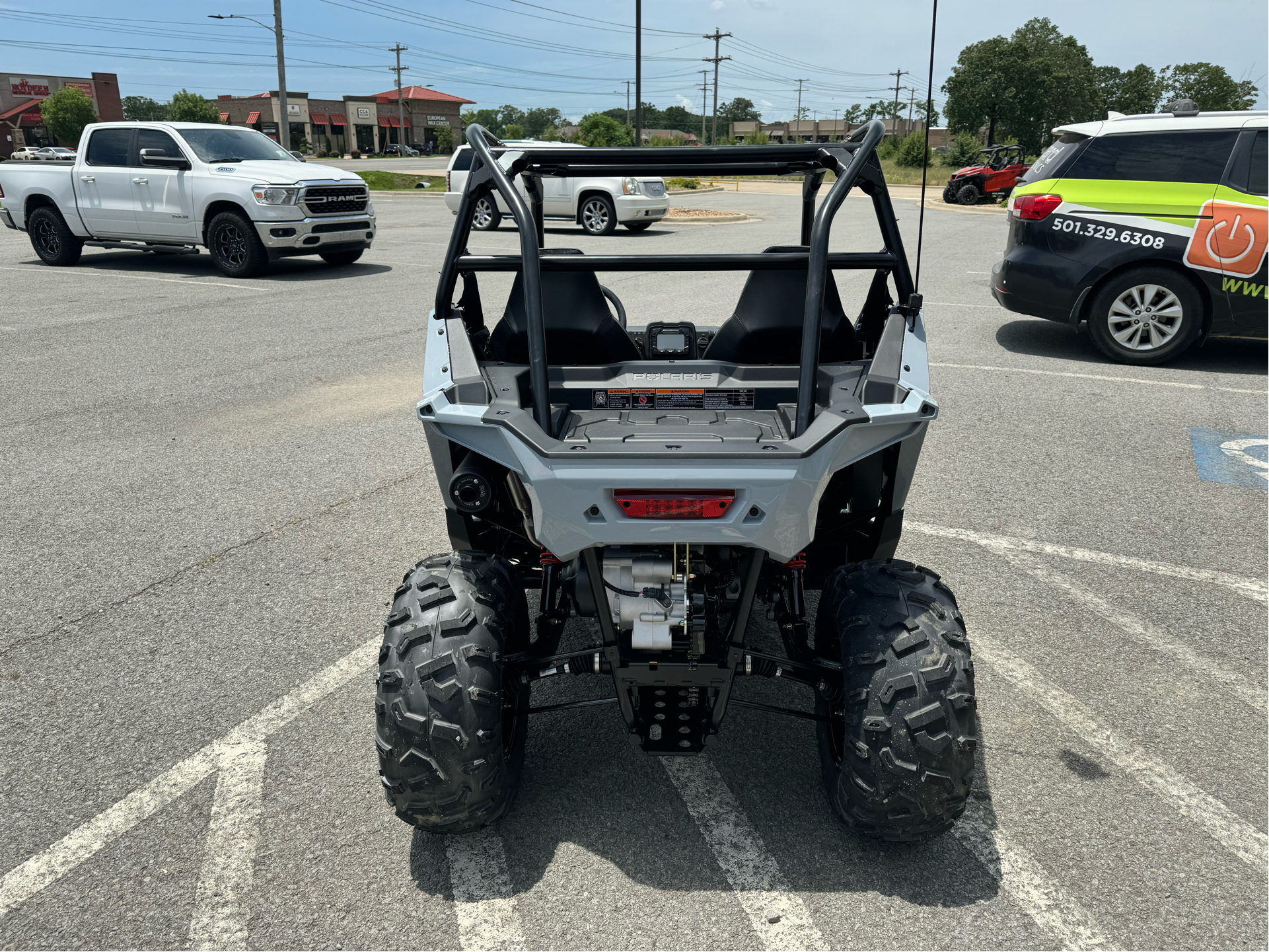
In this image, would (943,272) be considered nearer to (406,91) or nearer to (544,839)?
(544,839)

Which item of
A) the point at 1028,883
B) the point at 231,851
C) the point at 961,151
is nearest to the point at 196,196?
the point at 231,851

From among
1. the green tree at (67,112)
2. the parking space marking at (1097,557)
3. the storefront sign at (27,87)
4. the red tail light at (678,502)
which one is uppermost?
the storefront sign at (27,87)

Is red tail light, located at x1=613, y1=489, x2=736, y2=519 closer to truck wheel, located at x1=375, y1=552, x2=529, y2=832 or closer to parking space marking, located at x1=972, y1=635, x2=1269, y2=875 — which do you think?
truck wheel, located at x1=375, y1=552, x2=529, y2=832

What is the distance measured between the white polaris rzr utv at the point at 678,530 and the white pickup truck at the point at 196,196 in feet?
34.5

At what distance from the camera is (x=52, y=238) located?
14422mm

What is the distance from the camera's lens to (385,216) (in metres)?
24.0

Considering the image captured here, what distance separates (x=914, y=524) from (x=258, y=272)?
11.1 meters

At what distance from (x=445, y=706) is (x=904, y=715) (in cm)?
116

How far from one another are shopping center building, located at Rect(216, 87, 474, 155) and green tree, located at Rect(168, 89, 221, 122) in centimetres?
575

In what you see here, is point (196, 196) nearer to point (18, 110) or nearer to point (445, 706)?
point (445, 706)

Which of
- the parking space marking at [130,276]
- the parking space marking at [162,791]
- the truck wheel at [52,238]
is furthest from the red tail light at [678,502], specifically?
the truck wheel at [52,238]

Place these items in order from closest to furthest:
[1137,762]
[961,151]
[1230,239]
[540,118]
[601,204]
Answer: [1137,762]
[1230,239]
[601,204]
[961,151]
[540,118]

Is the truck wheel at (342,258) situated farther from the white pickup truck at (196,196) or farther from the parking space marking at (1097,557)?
the parking space marking at (1097,557)

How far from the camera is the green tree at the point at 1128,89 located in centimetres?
8681
